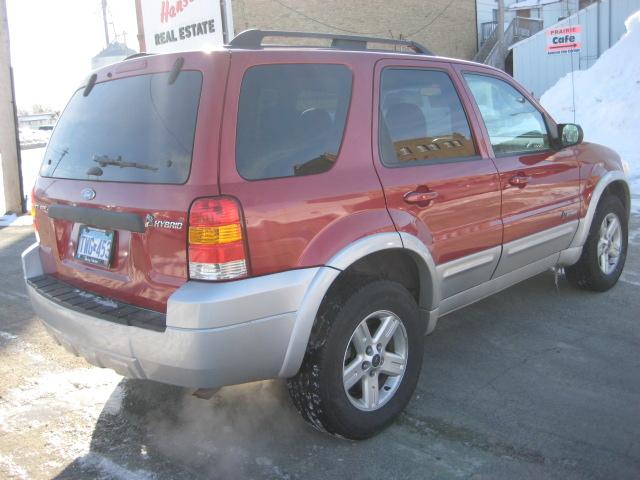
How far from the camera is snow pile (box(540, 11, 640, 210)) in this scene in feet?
42.4

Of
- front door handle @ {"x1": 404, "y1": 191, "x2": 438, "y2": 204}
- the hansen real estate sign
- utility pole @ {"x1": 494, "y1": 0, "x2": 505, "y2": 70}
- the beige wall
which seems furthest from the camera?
utility pole @ {"x1": 494, "y1": 0, "x2": 505, "y2": 70}

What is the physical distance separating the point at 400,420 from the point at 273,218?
1.38m

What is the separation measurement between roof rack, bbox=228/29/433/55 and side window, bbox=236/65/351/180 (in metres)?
0.26

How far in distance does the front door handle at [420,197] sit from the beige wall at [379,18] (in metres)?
20.4

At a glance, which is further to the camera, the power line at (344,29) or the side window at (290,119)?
the power line at (344,29)

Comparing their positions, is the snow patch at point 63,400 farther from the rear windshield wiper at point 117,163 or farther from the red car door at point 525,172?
the red car door at point 525,172

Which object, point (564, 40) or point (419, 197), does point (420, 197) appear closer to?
point (419, 197)

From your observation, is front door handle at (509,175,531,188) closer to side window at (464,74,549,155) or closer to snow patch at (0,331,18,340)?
side window at (464,74,549,155)

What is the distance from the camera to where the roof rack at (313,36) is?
9.64ft

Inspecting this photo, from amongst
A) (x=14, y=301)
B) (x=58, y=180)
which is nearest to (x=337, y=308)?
(x=58, y=180)

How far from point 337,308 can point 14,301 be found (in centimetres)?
380

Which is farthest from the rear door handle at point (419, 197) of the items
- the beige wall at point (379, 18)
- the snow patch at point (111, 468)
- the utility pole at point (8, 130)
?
the beige wall at point (379, 18)

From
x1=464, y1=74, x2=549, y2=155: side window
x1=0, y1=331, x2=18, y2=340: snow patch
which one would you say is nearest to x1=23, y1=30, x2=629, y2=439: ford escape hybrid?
x1=464, y1=74, x2=549, y2=155: side window

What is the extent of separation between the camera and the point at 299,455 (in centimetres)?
294
